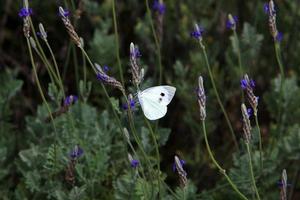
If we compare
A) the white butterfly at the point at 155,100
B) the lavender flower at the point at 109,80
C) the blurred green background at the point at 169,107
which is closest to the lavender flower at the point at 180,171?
the white butterfly at the point at 155,100

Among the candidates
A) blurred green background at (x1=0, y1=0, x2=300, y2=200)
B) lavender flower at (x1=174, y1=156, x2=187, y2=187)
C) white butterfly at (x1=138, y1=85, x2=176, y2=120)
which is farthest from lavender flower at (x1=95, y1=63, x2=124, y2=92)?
blurred green background at (x1=0, y1=0, x2=300, y2=200)

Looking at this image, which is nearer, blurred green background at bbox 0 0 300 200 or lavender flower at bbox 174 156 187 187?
lavender flower at bbox 174 156 187 187

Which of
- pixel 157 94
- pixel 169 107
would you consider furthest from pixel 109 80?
pixel 169 107

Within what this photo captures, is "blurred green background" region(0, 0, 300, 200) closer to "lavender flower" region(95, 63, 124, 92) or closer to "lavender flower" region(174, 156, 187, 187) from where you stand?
"lavender flower" region(174, 156, 187, 187)

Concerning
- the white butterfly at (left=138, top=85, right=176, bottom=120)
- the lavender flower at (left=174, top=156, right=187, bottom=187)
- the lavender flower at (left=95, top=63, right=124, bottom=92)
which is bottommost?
the lavender flower at (left=174, top=156, right=187, bottom=187)

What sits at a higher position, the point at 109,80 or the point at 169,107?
the point at 109,80

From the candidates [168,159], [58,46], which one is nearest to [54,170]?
[168,159]

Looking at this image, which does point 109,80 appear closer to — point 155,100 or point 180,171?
point 155,100

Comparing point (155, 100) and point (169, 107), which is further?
point (169, 107)

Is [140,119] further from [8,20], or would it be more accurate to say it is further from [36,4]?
[8,20]
